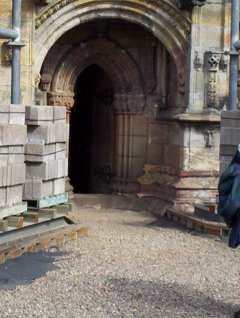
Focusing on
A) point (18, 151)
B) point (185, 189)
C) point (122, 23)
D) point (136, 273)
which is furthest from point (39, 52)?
point (136, 273)

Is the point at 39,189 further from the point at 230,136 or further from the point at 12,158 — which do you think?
the point at 230,136

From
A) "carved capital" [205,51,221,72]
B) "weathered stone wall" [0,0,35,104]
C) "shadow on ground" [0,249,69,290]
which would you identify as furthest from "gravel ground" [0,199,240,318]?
"carved capital" [205,51,221,72]

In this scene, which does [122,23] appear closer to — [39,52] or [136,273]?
[39,52]

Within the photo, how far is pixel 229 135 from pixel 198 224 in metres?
1.36

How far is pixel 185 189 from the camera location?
1512 cm

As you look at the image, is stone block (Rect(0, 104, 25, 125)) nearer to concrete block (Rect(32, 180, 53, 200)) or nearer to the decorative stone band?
concrete block (Rect(32, 180, 53, 200))

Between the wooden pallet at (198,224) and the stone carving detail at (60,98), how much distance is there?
116 inches

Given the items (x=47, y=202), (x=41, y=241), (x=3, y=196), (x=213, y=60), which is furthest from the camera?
(x=213, y=60)

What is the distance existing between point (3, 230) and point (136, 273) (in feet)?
5.12

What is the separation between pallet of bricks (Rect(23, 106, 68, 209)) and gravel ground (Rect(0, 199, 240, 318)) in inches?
27.7

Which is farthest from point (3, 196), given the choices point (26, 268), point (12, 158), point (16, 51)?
point (16, 51)

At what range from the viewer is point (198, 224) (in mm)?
13055

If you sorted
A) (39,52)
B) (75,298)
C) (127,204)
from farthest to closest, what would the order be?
1. (127,204)
2. (39,52)
3. (75,298)

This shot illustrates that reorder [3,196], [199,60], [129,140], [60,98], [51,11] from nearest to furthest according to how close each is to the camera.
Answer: [3,196], [51,11], [199,60], [60,98], [129,140]
